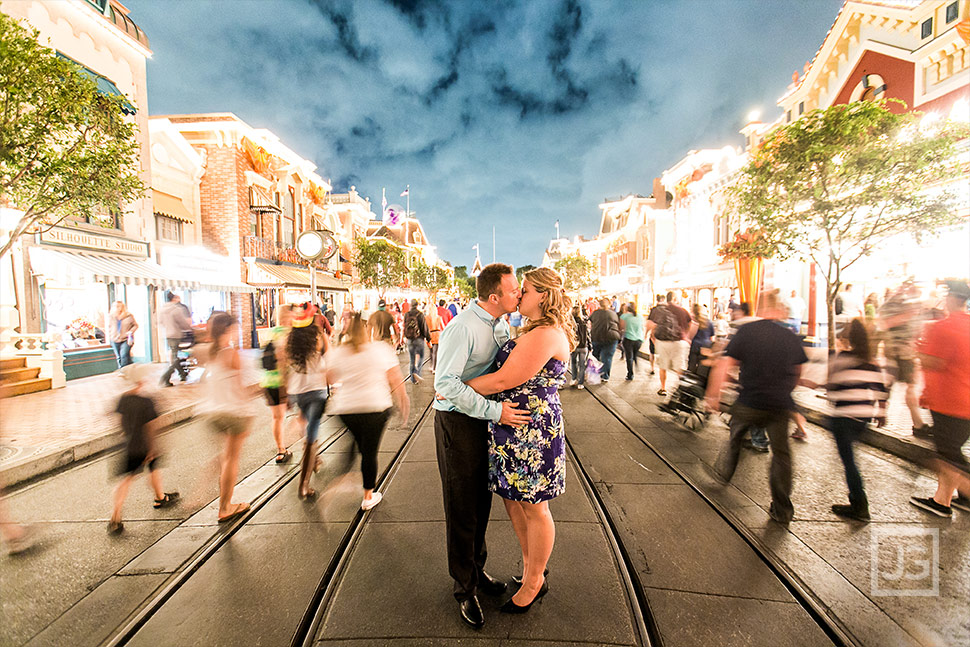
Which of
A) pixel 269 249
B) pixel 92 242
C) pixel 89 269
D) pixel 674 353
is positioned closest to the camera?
pixel 674 353

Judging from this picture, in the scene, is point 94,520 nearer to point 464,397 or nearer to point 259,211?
point 464,397

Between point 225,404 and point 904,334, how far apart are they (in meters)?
7.17

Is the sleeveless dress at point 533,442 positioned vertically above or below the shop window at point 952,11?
below

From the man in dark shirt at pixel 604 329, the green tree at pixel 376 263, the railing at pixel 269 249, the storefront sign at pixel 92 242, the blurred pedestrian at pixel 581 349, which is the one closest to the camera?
the man in dark shirt at pixel 604 329

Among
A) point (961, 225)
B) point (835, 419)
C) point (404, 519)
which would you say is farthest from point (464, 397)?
point (961, 225)

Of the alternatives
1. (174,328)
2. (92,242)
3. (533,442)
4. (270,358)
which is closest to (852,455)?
(533,442)

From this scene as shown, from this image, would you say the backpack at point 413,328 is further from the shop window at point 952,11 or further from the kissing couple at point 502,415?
the shop window at point 952,11

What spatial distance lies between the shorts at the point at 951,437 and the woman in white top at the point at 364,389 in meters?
4.44

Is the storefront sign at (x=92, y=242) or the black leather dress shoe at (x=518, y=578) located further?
the storefront sign at (x=92, y=242)

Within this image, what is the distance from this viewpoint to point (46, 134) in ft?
21.7

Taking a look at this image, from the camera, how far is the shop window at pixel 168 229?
16114 mm

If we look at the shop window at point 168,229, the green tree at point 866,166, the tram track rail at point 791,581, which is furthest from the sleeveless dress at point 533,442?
the shop window at point 168,229

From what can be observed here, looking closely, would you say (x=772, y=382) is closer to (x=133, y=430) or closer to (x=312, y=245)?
(x=133, y=430)

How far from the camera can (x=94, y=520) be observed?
393 cm
